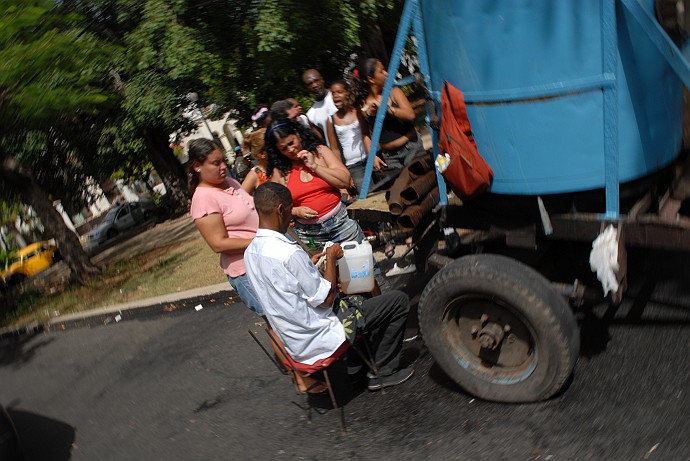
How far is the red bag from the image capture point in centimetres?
271

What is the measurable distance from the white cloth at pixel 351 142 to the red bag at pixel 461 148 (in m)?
2.30

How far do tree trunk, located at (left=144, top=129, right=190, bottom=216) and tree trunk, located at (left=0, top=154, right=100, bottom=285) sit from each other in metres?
9.36

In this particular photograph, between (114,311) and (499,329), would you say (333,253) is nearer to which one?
(499,329)

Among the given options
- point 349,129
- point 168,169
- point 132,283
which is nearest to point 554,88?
point 349,129

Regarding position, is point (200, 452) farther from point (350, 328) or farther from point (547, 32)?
point (547, 32)

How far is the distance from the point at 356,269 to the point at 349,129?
74.4 inches

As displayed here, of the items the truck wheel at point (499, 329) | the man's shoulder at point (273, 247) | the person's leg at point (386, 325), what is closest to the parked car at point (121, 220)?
the person's leg at point (386, 325)

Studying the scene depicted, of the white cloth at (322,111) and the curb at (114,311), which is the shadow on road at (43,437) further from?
the white cloth at (322,111)

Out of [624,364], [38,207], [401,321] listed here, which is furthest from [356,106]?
[38,207]

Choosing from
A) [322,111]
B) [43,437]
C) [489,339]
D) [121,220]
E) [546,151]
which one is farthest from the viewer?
[121,220]

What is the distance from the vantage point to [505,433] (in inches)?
113

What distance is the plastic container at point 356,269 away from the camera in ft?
11.7

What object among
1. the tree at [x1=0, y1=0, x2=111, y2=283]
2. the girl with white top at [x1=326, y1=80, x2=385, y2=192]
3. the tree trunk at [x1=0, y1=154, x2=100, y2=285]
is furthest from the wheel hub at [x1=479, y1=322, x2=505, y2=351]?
the tree trunk at [x1=0, y1=154, x2=100, y2=285]

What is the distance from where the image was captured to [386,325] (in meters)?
3.50
